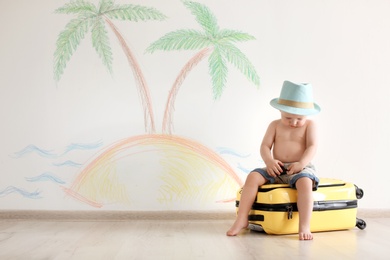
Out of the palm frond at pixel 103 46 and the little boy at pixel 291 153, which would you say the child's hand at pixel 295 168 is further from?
the palm frond at pixel 103 46

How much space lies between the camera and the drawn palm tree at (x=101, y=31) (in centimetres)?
385

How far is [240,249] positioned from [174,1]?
5.53 ft

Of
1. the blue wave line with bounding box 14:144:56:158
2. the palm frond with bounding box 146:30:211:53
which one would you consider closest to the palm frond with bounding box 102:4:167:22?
the palm frond with bounding box 146:30:211:53

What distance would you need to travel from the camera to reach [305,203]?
3.21 metres

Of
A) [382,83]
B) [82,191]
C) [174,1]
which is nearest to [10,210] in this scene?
[82,191]

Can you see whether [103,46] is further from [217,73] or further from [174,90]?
[217,73]

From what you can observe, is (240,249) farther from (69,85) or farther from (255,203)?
(69,85)

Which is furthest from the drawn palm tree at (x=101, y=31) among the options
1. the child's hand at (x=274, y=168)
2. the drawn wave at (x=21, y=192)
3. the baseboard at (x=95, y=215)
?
the child's hand at (x=274, y=168)

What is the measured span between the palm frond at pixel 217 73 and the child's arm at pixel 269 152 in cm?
45

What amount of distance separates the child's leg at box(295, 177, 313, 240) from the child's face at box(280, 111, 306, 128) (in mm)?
355

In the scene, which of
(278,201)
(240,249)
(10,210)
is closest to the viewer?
(240,249)

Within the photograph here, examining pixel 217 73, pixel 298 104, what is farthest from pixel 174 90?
pixel 298 104

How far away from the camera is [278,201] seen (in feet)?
10.7

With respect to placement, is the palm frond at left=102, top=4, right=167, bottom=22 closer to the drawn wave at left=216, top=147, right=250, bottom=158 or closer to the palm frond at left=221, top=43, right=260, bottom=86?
the palm frond at left=221, top=43, right=260, bottom=86
